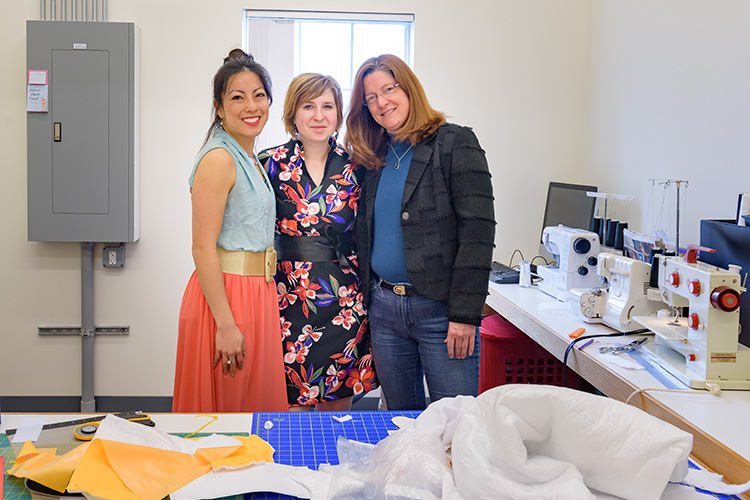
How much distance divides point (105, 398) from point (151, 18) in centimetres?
210

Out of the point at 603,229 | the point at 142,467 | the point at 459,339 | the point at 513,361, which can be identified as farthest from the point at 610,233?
the point at 142,467

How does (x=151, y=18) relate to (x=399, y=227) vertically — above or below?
above

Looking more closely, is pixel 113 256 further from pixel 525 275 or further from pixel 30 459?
pixel 30 459

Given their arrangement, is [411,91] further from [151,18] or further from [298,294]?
[151,18]

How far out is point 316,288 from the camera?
204 centimetres

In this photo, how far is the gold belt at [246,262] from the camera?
78.1 inches

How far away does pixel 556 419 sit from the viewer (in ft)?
3.48

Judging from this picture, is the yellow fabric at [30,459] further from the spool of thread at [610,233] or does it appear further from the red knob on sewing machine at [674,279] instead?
the spool of thread at [610,233]

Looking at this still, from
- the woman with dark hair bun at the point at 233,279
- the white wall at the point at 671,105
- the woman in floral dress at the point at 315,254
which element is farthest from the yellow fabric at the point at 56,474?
the white wall at the point at 671,105

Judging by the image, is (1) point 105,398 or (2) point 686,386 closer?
(2) point 686,386

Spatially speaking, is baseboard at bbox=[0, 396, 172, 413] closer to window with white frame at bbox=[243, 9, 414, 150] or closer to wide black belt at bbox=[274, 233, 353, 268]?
window with white frame at bbox=[243, 9, 414, 150]

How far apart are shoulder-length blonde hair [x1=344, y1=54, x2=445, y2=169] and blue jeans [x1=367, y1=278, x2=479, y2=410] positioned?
1.35 feet

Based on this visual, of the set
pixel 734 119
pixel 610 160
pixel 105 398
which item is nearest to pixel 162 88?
pixel 105 398

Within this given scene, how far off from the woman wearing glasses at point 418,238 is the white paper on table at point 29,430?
98cm
